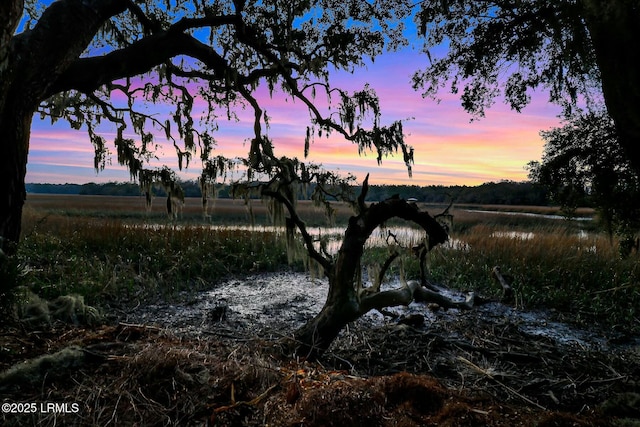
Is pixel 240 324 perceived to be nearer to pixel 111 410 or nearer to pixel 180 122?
pixel 111 410

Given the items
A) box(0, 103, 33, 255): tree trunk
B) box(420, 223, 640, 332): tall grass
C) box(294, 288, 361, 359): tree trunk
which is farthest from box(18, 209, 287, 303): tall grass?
box(420, 223, 640, 332): tall grass

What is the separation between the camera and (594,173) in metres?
7.63

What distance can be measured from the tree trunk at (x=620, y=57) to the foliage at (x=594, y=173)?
416cm

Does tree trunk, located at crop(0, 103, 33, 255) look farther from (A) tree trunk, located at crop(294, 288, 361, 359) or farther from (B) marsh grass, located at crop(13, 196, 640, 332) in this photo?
(A) tree trunk, located at crop(294, 288, 361, 359)

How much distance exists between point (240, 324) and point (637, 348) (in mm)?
7493

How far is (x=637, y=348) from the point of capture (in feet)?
22.6

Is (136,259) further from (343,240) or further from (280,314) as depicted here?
(343,240)

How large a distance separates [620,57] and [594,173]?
5.23 m

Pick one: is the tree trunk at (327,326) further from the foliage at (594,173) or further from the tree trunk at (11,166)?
the foliage at (594,173)

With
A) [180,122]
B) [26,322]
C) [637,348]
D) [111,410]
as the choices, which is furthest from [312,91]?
[637,348]

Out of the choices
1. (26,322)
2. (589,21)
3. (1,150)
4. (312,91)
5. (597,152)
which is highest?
(312,91)

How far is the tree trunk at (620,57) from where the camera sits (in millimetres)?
3291

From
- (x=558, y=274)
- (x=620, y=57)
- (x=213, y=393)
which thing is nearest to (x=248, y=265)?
(x=558, y=274)

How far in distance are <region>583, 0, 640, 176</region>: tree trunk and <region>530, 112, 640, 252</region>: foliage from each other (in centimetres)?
416
